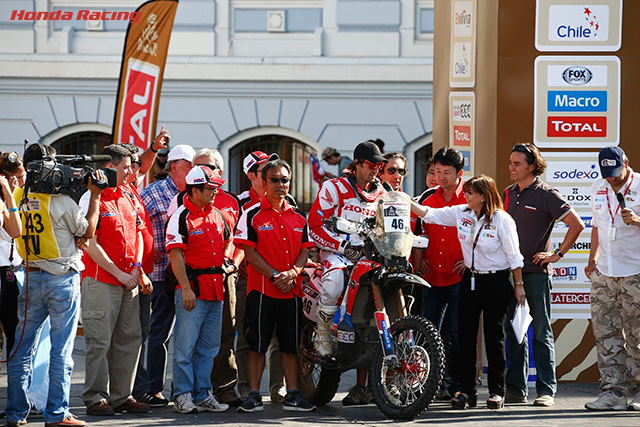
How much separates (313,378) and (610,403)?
2220 mm

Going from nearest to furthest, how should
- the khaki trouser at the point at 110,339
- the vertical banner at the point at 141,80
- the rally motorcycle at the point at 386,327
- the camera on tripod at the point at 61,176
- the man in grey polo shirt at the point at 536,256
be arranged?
the camera on tripod at the point at 61,176
the rally motorcycle at the point at 386,327
the khaki trouser at the point at 110,339
the man in grey polo shirt at the point at 536,256
the vertical banner at the point at 141,80

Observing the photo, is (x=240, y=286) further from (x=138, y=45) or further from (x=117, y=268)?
(x=138, y=45)

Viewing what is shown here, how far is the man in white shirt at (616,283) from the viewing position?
6.52 meters

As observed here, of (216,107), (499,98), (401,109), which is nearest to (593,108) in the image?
(499,98)

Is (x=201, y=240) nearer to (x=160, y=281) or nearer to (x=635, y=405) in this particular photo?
(x=160, y=281)

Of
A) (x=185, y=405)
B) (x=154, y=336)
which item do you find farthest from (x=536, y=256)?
(x=154, y=336)

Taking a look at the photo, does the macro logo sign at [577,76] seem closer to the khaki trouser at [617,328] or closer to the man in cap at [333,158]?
the khaki trouser at [617,328]

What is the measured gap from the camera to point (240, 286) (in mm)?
7230

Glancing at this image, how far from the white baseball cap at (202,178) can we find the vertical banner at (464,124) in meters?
2.76

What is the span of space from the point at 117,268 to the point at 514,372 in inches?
123

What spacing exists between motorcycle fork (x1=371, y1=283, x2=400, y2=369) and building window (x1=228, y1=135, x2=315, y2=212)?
10015mm

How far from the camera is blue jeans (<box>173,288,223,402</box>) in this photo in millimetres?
6395

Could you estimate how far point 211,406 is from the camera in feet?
21.2

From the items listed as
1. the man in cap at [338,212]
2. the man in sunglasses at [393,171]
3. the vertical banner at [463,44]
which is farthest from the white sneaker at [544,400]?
the vertical banner at [463,44]
